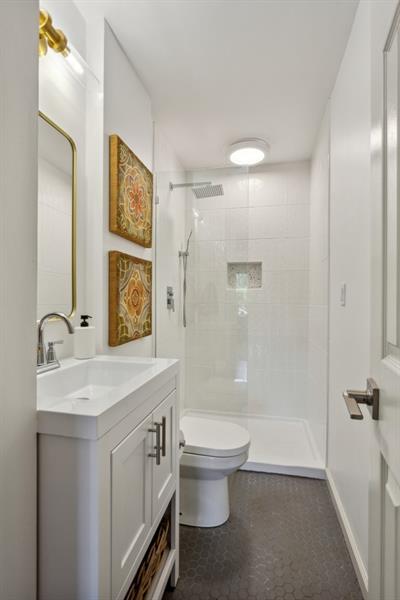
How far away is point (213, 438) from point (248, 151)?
2.20m

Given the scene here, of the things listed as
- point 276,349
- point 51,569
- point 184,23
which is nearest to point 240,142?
point 184,23

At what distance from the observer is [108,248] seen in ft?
4.96

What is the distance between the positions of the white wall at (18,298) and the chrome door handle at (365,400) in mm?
690

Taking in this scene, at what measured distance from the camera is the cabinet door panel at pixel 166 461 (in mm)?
1041

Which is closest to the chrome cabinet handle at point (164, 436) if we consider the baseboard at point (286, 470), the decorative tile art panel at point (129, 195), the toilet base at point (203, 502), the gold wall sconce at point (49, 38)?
the toilet base at point (203, 502)

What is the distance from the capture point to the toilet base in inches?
63.1

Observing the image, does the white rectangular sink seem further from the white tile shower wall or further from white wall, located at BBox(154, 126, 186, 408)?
the white tile shower wall

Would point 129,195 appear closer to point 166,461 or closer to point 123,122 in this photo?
point 123,122

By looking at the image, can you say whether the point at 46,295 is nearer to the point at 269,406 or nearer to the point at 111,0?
the point at 111,0

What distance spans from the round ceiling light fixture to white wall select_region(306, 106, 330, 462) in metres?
0.43

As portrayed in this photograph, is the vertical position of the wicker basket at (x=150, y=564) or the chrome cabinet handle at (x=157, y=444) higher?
the chrome cabinet handle at (x=157, y=444)

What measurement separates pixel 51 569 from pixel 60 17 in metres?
1.92

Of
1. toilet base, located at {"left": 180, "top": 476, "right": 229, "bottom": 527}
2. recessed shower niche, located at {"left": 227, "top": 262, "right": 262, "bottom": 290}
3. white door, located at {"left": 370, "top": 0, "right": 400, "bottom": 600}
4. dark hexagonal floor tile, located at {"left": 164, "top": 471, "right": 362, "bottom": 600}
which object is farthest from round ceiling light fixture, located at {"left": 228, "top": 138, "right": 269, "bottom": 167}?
dark hexagonal floor tile, located at {"left": 164, "top": 471, "right": 362, "bottom": 600}

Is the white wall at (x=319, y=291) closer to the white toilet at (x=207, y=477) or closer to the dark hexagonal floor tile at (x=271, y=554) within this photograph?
the dark hexagonal floor tile at (x=271, y=554)
